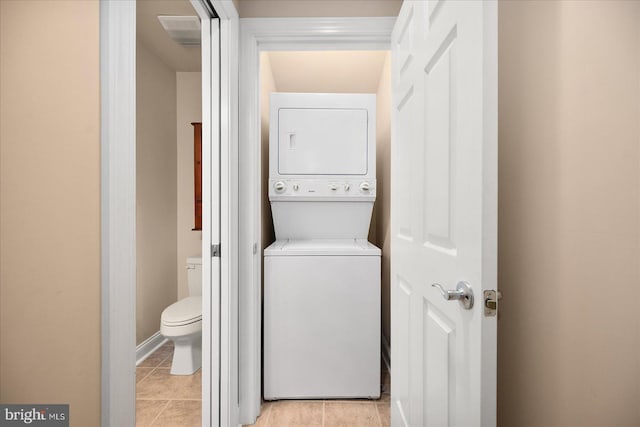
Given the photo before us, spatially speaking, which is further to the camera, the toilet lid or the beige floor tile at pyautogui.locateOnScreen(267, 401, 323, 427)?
the toilet lid

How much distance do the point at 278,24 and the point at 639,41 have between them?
5.22 feet

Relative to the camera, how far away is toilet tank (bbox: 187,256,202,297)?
2768mm

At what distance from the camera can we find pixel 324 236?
8.20 ft

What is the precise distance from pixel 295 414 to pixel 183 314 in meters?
1.01

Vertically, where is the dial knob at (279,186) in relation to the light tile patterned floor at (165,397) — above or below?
above

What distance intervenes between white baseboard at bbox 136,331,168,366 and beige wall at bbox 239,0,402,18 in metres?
2.56

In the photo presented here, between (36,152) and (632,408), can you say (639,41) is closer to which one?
(632,408)

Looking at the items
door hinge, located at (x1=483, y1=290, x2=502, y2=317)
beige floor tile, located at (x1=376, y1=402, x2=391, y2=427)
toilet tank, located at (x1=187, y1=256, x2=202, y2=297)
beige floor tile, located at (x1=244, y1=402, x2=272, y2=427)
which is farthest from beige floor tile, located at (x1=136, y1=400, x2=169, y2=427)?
door hinge, located at (x1=483, y1=290, x2=502, y2=317)

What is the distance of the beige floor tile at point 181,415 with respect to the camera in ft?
6.09

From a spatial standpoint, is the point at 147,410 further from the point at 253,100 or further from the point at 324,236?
the point at 253,100

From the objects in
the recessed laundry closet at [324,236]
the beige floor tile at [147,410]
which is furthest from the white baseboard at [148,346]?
the recessed laundry closet at [324,236]

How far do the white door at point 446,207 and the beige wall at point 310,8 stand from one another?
445 mm

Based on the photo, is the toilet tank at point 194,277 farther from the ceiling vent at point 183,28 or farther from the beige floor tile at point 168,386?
the ceiling vent at point 183,28

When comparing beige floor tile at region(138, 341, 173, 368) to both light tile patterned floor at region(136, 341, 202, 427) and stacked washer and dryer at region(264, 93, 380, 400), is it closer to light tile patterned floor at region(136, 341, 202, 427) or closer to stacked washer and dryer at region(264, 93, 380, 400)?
light tile patterned floor at region(136, 341, 202, 427)
